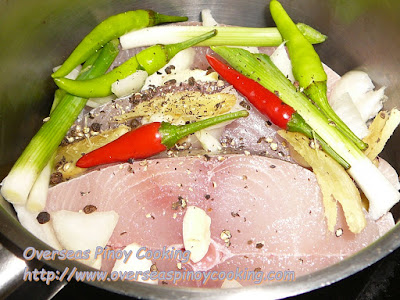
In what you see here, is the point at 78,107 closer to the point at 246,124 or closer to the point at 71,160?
the point at 71,160

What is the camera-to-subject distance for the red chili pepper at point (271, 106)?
6.53 ft

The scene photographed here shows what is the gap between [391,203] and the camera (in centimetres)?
196

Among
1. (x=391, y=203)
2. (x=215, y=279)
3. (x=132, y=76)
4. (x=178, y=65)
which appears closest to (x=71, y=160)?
(x=132, y=76)

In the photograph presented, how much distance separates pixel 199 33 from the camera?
2.37 m

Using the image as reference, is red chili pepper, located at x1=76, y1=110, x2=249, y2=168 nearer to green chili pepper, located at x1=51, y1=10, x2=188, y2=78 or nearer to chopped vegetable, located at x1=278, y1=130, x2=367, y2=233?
chopped vegetable, located at x1=278, y1=130, x2=367, y2=233

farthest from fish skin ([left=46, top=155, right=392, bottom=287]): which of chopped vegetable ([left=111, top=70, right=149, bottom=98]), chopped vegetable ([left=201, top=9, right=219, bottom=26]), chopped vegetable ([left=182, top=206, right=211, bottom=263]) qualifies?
chopped vegetable ([left=201, top=9, right=219, bottom=26])

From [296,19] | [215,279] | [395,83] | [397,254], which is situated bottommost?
[397,254]

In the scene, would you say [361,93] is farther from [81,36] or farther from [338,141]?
[81,36]

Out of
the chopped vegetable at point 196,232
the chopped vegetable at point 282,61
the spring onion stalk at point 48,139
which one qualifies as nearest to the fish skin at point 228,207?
the chopped vegetable at point 196,232

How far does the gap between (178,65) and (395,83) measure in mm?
1154

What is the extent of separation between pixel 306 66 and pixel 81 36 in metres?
1.27

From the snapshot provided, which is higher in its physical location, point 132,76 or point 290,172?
point 132,76

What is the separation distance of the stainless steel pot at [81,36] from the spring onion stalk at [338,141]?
0.37m

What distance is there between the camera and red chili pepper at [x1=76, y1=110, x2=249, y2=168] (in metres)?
1.96
